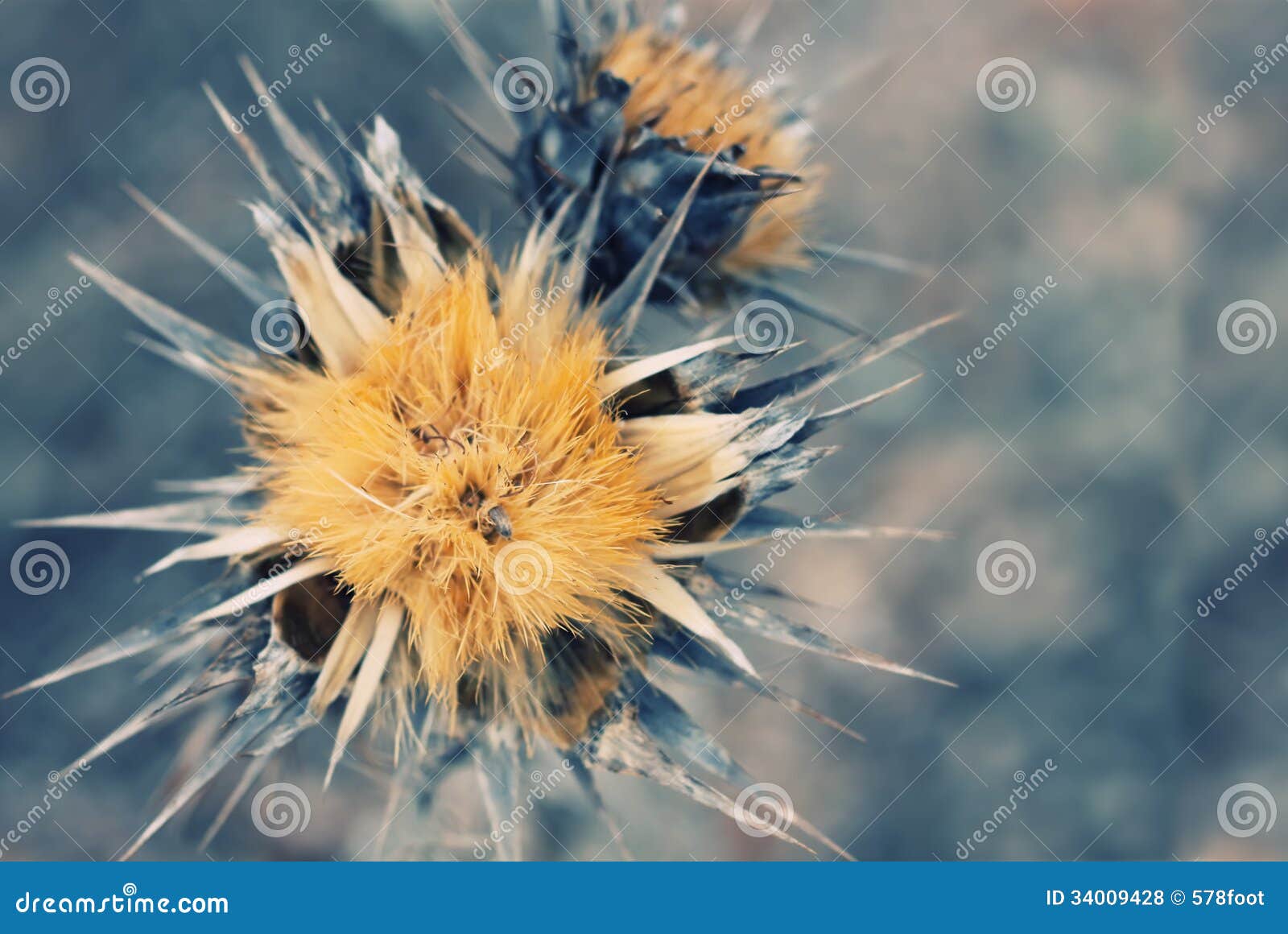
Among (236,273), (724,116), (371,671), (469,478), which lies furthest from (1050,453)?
(236,273)

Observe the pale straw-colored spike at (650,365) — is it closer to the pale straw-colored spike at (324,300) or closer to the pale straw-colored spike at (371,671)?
the pale straw-colored spike at (324,300)

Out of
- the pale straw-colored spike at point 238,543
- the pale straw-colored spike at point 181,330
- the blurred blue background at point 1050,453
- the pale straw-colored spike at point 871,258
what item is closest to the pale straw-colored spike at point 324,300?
the pale straw-colored spike at point 181,330

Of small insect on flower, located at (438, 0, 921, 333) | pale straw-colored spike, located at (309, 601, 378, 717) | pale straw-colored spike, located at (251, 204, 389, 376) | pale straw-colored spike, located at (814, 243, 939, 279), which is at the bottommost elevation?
pale straw-colored spike, located at (309, 601, 378, 717)

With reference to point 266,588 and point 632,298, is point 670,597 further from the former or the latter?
point 266,588

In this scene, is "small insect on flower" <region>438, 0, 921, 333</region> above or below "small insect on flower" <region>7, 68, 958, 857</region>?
above

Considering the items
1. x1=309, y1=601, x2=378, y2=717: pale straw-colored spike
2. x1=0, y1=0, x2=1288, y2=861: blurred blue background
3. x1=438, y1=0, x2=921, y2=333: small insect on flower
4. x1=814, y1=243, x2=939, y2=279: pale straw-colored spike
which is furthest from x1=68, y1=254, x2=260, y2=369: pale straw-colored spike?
x1=0, y1=0, x2=1288, y2=861: blurred blue background

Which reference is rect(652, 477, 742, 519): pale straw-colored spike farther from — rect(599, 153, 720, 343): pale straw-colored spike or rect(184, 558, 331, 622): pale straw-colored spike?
rect(184, 558, 331, 622): pale straw-colored spike

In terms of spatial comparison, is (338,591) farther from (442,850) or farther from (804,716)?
(804,716)
